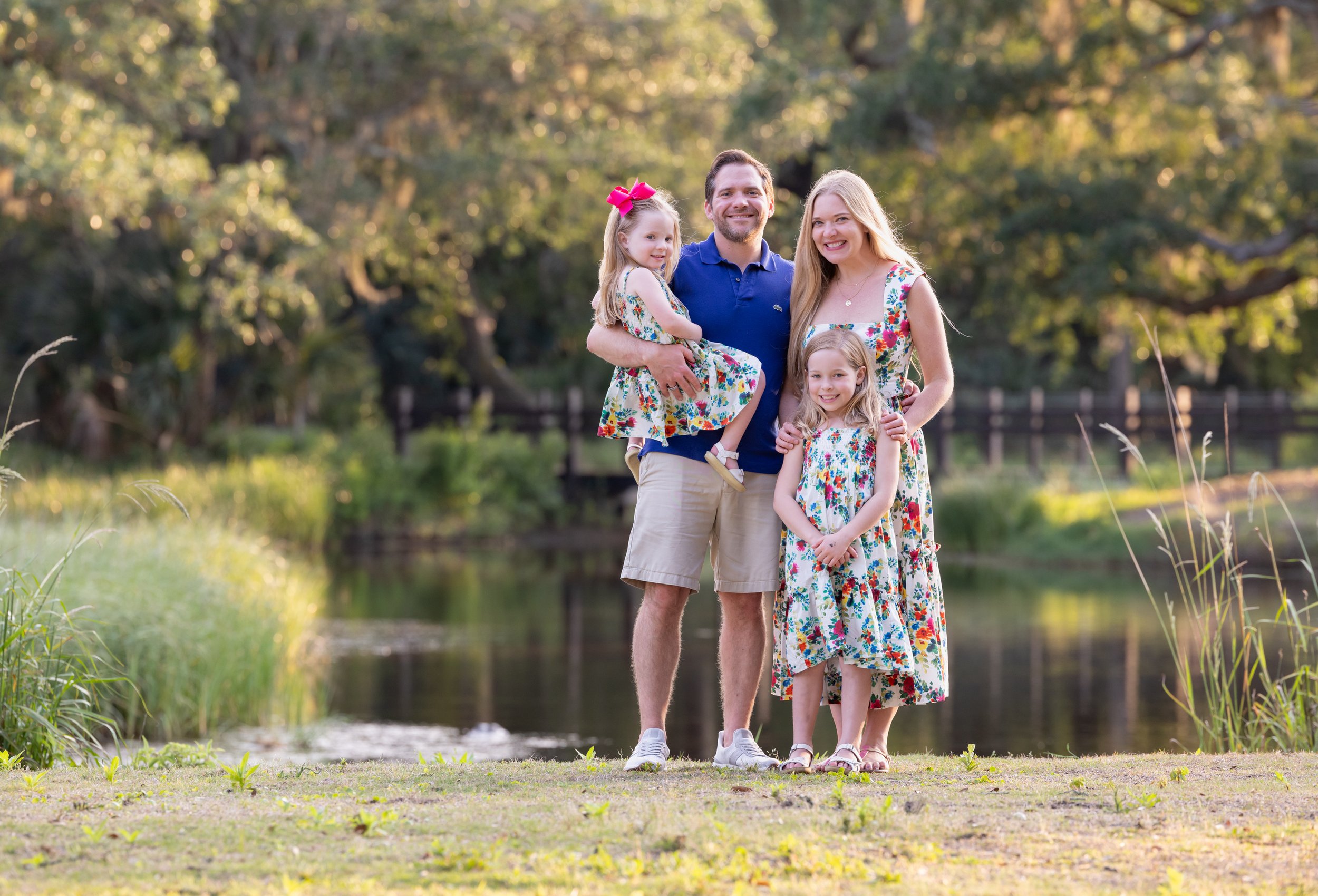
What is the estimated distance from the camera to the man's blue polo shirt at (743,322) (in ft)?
14.5

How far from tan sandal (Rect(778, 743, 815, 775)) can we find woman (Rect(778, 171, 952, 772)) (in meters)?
0.18

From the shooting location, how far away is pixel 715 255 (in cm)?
448

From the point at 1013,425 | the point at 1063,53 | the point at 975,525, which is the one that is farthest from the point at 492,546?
the point at 1063,53

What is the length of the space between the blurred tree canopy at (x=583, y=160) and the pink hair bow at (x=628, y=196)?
11.5m

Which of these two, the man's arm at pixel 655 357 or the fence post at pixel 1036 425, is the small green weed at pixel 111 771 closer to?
the man's arm at pixel 655 357

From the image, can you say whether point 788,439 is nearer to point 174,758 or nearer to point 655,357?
point 655,357

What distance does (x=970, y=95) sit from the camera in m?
17.2

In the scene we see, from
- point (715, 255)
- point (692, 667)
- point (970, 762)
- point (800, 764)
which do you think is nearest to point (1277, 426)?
point (692, 667)

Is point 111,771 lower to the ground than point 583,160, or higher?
lower

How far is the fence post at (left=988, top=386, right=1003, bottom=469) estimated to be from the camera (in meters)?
21.5

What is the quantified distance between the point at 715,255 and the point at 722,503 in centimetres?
70

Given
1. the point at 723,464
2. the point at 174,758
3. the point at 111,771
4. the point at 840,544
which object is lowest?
the point at 174,758

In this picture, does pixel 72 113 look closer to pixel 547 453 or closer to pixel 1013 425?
pixel 547 453

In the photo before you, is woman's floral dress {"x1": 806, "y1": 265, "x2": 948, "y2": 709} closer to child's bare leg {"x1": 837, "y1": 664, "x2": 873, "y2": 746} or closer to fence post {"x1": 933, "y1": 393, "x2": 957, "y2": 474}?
child's bare leg {"x1": 837, "y1": 664, "x2": 873, "y2": 746}
